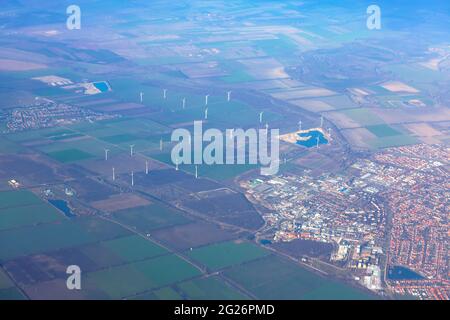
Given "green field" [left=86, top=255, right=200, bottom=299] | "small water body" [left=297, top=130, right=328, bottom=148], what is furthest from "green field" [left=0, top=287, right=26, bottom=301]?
"small water body" [left=297, top=130, right=328, bottom=148]

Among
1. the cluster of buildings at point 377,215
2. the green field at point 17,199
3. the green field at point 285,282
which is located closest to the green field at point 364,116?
the cluster of buildings at point 377,215

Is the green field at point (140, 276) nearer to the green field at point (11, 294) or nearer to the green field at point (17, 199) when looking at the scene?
the green field at point (11, 294)

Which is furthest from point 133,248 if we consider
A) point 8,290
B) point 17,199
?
point 17,199

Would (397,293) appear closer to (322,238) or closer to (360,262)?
Answer: (360,262)

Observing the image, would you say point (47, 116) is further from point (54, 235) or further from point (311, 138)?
point (54, 235)

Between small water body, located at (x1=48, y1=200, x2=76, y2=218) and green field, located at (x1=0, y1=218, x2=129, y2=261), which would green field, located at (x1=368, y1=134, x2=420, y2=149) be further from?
green field, located at (x1=0, y1=218, x2=129, y2=261)
